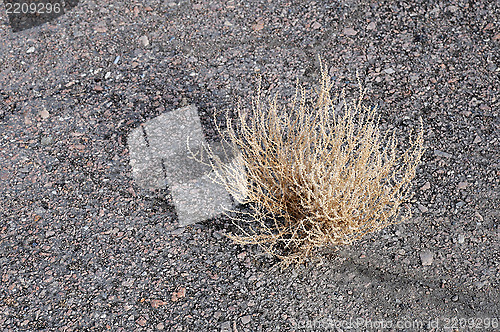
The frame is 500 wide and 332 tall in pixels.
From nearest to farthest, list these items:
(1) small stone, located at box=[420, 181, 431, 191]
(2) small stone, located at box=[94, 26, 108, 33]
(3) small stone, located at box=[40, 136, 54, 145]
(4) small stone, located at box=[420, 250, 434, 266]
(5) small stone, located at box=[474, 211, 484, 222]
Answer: (4) small stone, located at box=[420, 250, 434, 266]
(5) small stone, located at box=[474, 211, 484, 222]
(1) small stone, located at box=[420, 181, 431, 191]
(3) small stone, located at box=[40, 136, 54, 145]
(2) small stone, located at box=[94, 26, 108, 33]

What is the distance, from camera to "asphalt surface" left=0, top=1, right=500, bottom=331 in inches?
98.5

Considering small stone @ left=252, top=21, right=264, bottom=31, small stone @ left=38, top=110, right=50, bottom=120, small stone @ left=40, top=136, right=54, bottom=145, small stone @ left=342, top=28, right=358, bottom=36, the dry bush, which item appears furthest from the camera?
small stone @ left=252, top=21, right=264, bottom=31

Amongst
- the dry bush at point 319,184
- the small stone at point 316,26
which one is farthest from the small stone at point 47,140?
the small stone at point 316,26

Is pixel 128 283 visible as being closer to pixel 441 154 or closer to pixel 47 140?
pixel 47 140

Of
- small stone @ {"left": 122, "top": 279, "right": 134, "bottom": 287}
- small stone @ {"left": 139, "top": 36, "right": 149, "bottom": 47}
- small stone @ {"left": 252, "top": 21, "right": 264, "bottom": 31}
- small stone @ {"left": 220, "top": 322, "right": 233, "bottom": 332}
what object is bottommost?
small stone @ {"left": 220, "top": 322, "right": 233, "bottom": 332}

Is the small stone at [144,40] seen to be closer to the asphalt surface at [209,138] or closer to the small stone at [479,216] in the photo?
the asphalt surface at [209,138]

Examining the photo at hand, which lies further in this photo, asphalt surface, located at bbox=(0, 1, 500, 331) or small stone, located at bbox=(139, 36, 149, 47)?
small stone, located at bbox=(139, 36, 149, 47)

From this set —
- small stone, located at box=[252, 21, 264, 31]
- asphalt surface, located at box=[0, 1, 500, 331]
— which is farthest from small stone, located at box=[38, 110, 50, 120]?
small stone, located at box=[252, 21, 264, 31]

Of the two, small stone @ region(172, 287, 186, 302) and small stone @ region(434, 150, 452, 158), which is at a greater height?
small stone @ region(434, 150, 452, 158)

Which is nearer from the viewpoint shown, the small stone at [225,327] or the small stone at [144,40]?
the small stone at [225,327]

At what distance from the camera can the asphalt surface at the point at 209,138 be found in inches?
98.5

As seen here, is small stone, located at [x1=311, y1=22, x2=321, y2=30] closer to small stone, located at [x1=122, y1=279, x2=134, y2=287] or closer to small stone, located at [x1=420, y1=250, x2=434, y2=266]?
small stone, located at [x1=420, y1=250, x2=434, y2=266]

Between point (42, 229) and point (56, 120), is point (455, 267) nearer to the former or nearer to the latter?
point (42, 229)

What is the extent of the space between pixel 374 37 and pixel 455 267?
1.65 meters
